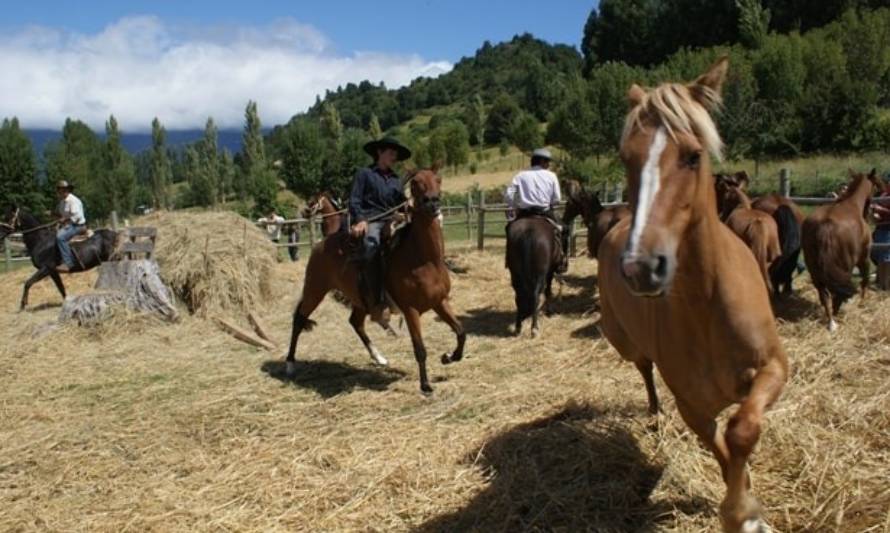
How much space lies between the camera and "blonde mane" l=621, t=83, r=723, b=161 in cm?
247

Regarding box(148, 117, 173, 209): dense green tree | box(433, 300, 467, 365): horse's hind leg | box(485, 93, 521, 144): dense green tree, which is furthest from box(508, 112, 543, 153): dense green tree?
box(433, 300, 467, 365): horse's hind leg

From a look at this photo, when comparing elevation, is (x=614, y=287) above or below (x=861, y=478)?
above

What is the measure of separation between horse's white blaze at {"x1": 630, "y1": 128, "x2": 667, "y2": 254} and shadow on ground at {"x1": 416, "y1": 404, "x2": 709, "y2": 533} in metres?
1.87

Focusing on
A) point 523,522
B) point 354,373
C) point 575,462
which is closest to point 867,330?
point 575,462

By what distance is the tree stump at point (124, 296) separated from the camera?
964 centimetres

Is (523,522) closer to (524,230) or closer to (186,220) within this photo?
(524,230)

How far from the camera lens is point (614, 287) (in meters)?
4.06

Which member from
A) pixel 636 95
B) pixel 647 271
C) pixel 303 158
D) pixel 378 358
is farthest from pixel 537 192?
pixel 303 158

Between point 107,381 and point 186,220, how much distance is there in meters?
5.27

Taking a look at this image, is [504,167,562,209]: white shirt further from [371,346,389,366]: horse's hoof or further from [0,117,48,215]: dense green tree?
[0,117,48,215]: dense green tree

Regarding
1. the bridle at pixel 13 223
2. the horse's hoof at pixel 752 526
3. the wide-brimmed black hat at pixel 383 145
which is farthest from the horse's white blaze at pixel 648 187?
the bridle at pixel 13 223

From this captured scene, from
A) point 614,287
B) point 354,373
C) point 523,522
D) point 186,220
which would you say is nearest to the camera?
point 523,522

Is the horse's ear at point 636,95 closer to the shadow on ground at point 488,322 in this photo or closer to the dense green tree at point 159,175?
the shadow on ground at point 488,322

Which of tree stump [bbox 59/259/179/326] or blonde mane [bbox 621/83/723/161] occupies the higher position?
blonde mane [bbox 621/83/723/161]
